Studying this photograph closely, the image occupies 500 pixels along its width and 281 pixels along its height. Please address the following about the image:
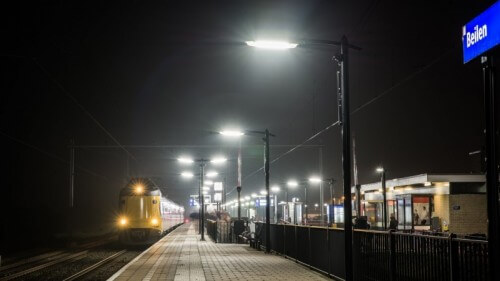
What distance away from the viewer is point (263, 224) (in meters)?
30.7

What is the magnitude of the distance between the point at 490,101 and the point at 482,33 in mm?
785

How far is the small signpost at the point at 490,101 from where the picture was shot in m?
6.99

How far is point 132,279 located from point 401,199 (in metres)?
21.3

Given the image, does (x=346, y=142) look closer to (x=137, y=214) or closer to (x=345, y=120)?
(x=345, y=120)

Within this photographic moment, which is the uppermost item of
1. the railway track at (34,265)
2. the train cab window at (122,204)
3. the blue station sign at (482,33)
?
the blue station sign at (482,33)

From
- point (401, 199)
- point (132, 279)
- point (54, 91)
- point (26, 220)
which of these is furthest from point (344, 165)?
point (26, 220)

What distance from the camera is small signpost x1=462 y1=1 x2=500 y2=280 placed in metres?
6.99

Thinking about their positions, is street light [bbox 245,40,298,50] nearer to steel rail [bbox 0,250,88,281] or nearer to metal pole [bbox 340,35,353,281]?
metal pole [bbox 340,35,353,281]

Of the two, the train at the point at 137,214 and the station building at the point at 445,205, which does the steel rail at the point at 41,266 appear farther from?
the station building at the point at 445,205

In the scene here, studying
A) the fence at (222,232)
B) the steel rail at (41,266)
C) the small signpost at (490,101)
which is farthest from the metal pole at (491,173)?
the fence at (222,232)

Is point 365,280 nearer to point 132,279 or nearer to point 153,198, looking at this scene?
point 132,279

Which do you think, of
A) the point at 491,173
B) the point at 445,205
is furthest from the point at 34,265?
the point at 491,173

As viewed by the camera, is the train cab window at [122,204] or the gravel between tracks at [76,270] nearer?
Answer: the gravel between tracks at [76,270]

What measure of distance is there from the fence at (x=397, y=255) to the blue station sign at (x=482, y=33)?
2.74m
